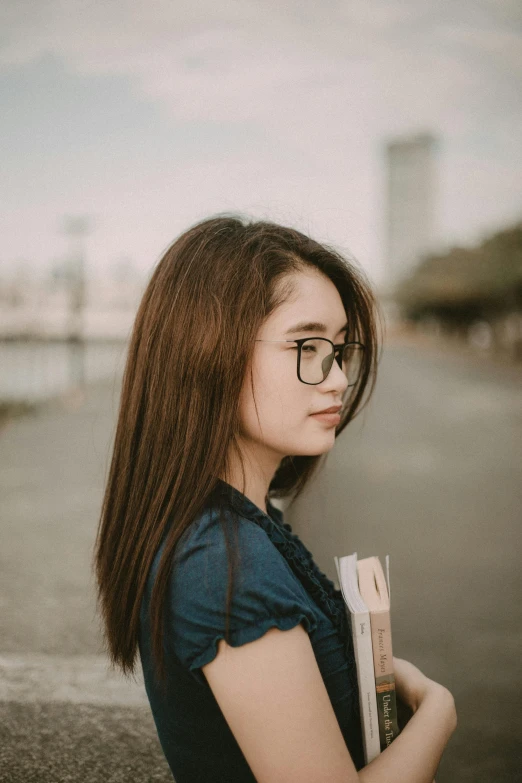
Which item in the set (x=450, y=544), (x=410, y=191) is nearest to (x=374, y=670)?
(x=450, y=544)

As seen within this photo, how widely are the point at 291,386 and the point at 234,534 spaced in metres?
0.34

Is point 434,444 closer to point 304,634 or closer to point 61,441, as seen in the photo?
point 61,441

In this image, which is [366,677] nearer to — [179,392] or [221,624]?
[221,624]

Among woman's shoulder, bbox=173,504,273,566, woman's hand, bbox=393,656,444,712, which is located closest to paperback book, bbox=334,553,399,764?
woman's hand, bbox=393,656,444,712

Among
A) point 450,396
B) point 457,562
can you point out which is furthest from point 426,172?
point 457,562

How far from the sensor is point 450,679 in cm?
321

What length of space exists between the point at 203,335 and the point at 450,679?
2.55 m

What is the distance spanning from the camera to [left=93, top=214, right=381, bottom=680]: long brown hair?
1.26 metres

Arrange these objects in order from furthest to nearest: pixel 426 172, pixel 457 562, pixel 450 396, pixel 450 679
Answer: pixel 426 172 < pixel 450 396 < pixel 457 562 < pixel 450 679

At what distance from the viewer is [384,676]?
51.6 inches

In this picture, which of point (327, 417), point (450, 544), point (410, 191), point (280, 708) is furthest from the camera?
point (410, 191)

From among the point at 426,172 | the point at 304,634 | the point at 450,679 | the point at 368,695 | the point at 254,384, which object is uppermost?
the point at 426,172

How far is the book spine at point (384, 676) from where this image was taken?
4.29ft

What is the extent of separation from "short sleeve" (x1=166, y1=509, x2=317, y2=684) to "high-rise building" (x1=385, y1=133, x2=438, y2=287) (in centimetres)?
14795
